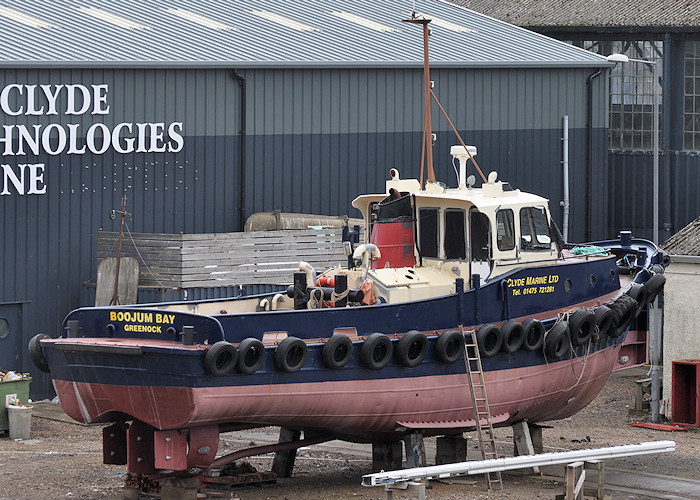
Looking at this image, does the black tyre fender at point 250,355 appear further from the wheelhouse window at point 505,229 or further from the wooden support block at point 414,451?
the wheelhouse window at point 505,229

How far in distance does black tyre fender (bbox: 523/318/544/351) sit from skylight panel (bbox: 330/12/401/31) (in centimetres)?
1668

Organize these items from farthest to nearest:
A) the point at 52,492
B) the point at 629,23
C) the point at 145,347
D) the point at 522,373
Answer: the point at 629,23, the point at 522,373, the point at 52,492, the point at 145,347

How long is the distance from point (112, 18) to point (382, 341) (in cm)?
1549

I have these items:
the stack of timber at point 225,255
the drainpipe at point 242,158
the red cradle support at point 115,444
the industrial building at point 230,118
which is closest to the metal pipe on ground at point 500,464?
the red cradle support at point 115,444

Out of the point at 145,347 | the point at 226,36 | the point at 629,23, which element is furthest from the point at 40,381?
the point at 629,23

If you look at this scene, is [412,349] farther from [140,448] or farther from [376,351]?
[140,448]

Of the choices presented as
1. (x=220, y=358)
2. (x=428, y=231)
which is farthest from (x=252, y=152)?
(x=220, y=358)

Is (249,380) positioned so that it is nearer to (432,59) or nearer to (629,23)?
(432,59)

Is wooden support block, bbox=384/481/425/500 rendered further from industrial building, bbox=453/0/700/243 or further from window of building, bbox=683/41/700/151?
window of building, bbox=683/41/700/151

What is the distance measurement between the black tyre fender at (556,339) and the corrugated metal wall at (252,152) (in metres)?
8.86

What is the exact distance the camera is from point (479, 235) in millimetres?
21047

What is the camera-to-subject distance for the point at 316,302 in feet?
66.4

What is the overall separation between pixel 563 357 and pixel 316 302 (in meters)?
3.80

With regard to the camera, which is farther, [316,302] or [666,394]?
[666,394]
